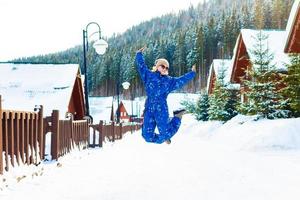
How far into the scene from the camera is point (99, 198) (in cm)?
470

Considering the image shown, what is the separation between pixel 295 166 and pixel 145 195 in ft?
15.4

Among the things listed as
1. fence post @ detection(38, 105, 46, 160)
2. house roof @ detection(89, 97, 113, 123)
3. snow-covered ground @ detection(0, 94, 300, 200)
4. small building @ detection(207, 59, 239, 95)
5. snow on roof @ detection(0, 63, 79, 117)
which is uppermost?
small building @ detection(207, 59, 239, 95)

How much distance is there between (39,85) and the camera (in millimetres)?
25438

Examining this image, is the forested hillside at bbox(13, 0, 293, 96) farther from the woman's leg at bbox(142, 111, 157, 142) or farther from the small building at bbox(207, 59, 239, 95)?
the woman's leg at bbox(142, 111, 157, 142)

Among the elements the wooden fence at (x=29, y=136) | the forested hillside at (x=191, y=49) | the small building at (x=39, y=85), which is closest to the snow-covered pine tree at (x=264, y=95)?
the small building at (x=39, y=85)

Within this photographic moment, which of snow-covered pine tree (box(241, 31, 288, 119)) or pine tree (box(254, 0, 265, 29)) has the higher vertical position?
pine tree (box(254, 0, 265, 29))

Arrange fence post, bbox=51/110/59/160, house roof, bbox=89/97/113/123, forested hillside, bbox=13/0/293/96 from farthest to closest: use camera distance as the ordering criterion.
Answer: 1. forested hillside, bbox=13/0/293/96
2. house roof, bbox=89/97/113/123
3. fence post, bbox=51/110/59/160

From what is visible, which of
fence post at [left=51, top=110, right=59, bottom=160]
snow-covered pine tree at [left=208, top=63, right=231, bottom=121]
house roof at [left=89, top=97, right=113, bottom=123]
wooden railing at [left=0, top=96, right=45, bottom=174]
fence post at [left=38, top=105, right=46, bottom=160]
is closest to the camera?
wooden railing at [left=0, top=96, right=45, bottom=174]

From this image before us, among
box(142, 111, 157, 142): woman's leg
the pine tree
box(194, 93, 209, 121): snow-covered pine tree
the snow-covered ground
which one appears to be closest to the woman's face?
box(142, 111, 157, 142): woman's leg

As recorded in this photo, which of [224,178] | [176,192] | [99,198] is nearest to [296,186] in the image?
[224,178]

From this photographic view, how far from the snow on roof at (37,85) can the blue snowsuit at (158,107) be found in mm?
15198

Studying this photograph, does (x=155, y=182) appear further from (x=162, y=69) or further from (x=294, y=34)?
(x=294, y=34)

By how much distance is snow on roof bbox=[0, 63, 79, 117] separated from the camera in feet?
78.3

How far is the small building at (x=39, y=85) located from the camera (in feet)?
78.1
